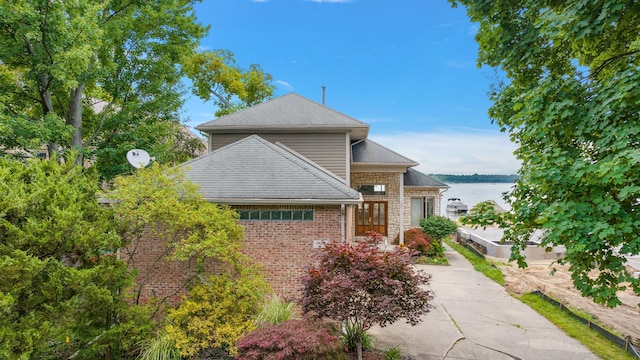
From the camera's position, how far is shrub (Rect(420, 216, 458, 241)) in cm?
1705

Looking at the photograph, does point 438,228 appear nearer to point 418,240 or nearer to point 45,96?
point 418,240

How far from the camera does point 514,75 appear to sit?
845 cm

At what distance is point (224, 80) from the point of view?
88.1 ft

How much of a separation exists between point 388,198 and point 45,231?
49.6 ft

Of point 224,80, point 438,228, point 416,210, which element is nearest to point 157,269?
point 438,228

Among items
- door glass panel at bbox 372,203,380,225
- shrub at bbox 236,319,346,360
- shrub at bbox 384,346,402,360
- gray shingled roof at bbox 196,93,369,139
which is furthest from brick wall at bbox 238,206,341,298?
door glass panel at bbox 372,203,380,225

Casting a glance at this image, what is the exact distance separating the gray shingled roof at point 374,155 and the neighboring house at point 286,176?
54 millimetres

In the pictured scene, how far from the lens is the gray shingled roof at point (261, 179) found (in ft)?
26.5

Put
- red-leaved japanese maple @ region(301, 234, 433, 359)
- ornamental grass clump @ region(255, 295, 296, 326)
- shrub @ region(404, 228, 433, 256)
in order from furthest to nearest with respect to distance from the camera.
Answer: shrub @ region(404, 228, 433, 256), ornamental grass clump @ region(255, 295, 296, 326), red-leaved japanese maple @ region(301, 234, 433, 359)

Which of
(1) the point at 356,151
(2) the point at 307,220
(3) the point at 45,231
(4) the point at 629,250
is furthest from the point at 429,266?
(3) the point at 45,231

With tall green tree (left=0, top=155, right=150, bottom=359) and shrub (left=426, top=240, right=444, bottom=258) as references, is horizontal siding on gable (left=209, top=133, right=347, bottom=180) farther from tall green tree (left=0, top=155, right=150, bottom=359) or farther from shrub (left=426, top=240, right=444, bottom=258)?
tall green tree (left=0, top=155, right=150, bottom=359)

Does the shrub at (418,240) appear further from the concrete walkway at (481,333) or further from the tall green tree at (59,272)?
the tall green tree at (59,272)

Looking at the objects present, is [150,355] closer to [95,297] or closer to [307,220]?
[95,297]

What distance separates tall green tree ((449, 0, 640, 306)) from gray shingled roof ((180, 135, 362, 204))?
13.1ft
